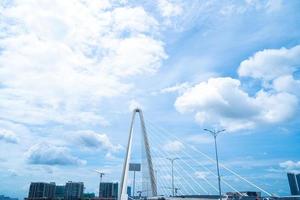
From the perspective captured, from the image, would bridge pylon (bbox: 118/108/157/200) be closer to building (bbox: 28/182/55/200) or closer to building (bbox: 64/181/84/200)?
building (bbox: 28/182/55/200)

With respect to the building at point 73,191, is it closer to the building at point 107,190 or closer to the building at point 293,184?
the building at point 107,190

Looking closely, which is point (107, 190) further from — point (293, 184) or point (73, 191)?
point (293, 184)

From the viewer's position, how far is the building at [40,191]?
6949 inches

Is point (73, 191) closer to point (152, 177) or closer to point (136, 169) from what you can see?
point (136, 169)

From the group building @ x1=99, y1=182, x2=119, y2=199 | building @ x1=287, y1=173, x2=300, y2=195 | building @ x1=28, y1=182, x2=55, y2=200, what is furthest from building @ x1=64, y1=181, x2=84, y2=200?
building @ x1=287, y1=173, x2=300, y2=195

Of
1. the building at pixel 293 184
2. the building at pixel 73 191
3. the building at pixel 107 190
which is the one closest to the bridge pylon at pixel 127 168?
the building at pixel 293 184

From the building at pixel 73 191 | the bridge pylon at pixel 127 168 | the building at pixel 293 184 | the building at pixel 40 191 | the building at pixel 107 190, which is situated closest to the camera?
the bridge pylon at pixel 127 168

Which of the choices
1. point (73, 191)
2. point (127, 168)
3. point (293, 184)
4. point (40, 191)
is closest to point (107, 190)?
point (73, 191)

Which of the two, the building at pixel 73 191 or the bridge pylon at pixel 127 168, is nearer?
the bridge pylon at pixel 127 168

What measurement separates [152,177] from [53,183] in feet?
510

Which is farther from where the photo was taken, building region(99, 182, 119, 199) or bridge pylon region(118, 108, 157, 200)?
building region(99, 182, 119, 199)

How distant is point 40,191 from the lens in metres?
179

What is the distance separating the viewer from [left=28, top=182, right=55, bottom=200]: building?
579ft

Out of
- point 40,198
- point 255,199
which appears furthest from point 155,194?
point 40,198
